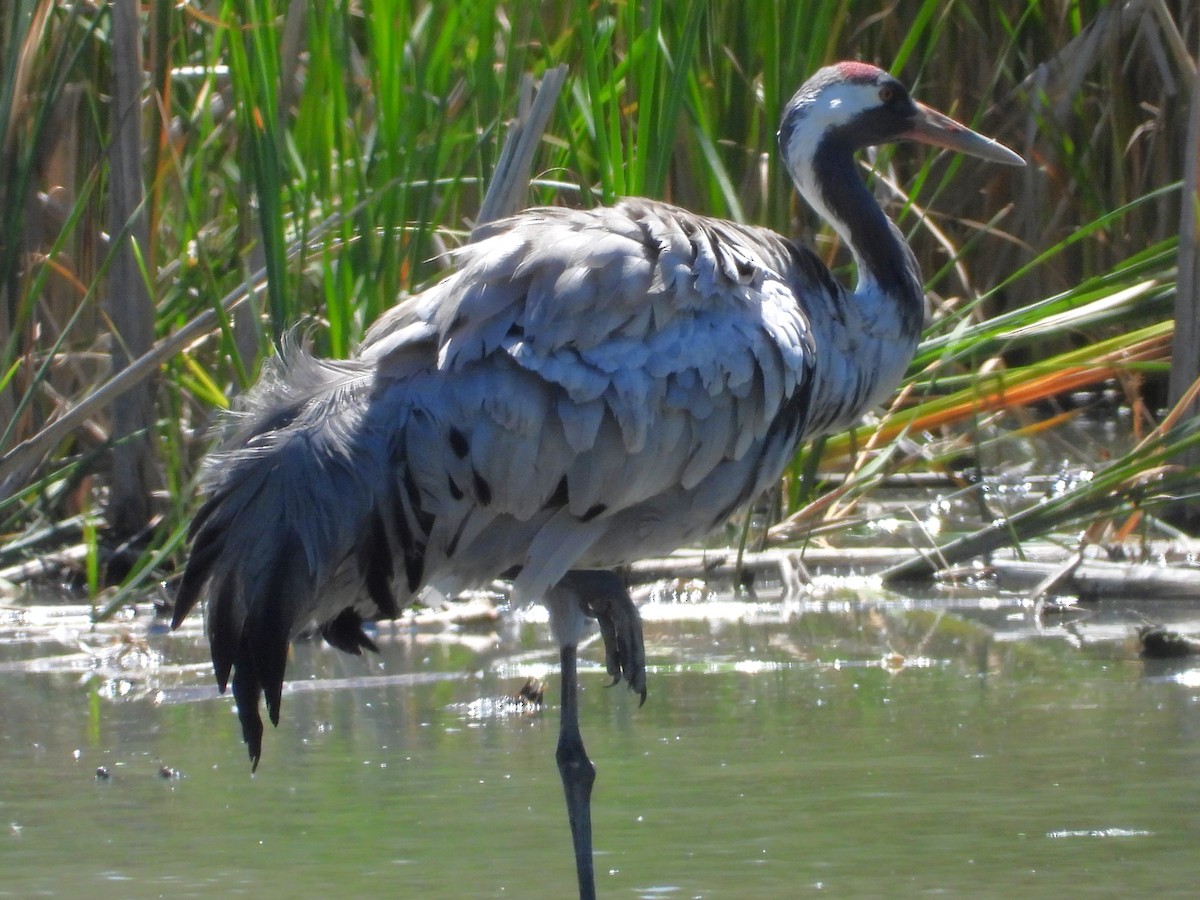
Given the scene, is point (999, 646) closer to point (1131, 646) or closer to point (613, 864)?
point (1131, 646)

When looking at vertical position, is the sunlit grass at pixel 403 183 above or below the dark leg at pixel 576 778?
above

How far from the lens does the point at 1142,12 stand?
761 centimetres

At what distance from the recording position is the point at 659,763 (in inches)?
184

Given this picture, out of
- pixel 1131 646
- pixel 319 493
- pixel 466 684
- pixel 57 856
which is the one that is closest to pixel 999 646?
pixel 1131 646

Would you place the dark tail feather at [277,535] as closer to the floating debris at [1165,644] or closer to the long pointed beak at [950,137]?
the long pointed beak at [950,137]

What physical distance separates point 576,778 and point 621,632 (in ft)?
1.90

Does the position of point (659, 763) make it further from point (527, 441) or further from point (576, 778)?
point (527, 441)

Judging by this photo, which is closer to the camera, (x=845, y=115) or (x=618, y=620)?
(x=618, y=620)

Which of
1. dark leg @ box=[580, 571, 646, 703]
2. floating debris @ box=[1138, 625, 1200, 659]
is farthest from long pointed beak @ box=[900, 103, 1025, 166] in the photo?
dark leg @ box=[580, 571, 646, 703]

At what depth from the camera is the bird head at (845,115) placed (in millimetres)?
5242

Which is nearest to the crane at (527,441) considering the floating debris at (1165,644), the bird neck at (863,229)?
the bird neck at (863,229)

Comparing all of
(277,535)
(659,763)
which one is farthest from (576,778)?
(277,535)

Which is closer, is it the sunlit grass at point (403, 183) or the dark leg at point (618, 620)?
the dark leg at point (618, 620)

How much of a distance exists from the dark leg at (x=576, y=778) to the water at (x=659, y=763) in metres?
0.07
